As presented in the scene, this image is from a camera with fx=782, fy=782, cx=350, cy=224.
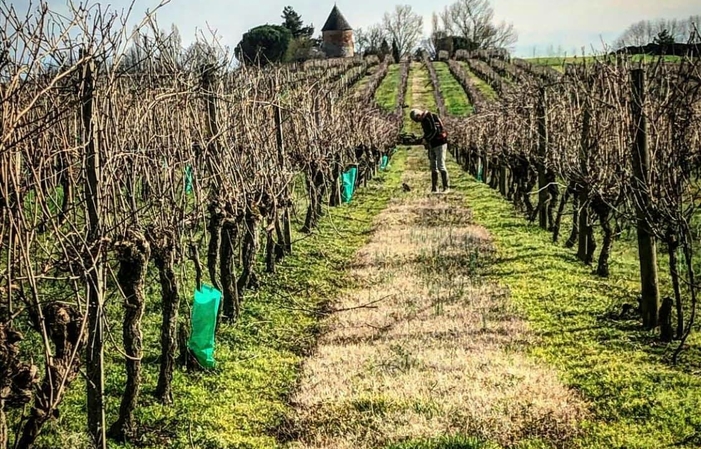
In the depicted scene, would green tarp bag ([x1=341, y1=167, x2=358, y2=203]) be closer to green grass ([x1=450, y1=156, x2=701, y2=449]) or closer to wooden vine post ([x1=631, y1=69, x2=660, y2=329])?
green grass ([x1=450, y1=156, x2=701, y2=449])

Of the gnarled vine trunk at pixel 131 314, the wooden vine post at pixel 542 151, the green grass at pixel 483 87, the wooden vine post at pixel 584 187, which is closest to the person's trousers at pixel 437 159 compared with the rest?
the wooden vine post at pixel 542 151

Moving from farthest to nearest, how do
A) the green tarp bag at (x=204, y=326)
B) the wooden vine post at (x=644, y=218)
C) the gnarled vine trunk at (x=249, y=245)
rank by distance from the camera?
the gnarled vine trunk at (x=249, y=245) → the wooden vine post at (x=644, y=218) → the green tarp bag at (x=204, y=326)

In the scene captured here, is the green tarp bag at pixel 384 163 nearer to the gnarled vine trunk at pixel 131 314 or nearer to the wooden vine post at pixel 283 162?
the wooden vine post at pixel 283 162

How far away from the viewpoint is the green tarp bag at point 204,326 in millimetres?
6695

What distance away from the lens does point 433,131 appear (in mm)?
18250

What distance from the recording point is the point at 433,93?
59.6 meters

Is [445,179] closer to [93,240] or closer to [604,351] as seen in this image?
[604,351]

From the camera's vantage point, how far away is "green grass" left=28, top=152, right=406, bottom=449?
17.9ft

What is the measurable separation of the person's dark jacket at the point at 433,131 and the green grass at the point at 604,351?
634cm

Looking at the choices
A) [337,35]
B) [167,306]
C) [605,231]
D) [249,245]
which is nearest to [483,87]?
[337,35]

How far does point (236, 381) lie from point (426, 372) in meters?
1.61

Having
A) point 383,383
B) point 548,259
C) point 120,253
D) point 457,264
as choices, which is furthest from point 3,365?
point 548,259

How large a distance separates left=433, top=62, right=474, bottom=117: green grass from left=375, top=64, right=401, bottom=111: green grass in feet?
12.0

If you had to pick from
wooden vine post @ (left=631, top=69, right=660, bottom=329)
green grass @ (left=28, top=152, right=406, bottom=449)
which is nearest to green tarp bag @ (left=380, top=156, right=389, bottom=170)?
green grass @ (left=28, top=152, right=406, bottom=449)
